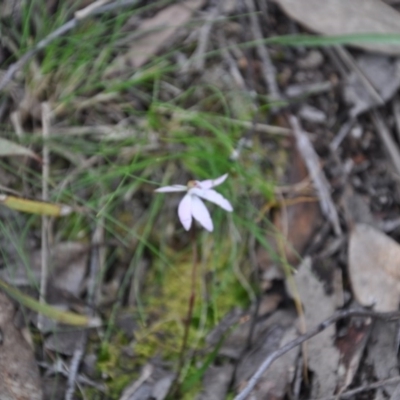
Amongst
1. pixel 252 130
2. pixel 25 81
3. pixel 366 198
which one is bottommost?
pixel 366 198

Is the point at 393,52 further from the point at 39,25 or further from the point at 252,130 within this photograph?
the point at 39,25

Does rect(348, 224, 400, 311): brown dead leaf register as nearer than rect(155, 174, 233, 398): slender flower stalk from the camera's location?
No

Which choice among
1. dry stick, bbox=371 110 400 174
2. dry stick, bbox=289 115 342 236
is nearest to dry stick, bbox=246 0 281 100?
dry stick, bbox=289 115 342 236

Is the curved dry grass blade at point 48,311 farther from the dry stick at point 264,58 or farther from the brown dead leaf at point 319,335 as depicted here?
the dry stick at point 264,58

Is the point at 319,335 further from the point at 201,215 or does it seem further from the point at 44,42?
the point at 44,42

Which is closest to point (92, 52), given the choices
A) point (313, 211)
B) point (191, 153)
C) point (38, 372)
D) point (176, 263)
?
point (191, 153)

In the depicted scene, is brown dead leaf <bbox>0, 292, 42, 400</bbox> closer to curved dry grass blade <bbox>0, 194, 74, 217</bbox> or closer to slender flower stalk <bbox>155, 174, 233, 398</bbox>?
curved dry grass blade <bbox>0, 194, 74, 217</bbox>

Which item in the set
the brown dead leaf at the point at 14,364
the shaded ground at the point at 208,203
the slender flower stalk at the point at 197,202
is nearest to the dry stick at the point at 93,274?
the shaded ground at the point at 208,203

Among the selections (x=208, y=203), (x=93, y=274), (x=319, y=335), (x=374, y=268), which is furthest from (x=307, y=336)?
(x=93, y=274)
